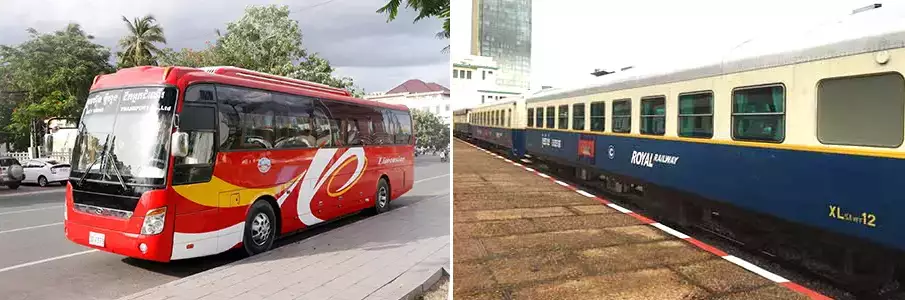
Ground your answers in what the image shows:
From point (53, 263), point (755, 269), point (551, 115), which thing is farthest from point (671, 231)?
point (53, 263)

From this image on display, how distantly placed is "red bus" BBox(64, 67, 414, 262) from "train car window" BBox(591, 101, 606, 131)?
3.93 feet

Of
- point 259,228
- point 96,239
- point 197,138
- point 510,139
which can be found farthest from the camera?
point 259,228

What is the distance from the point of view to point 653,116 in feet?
6.79

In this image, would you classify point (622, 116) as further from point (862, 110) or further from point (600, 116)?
point (862, 110)

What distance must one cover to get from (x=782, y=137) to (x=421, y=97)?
60.4 inches

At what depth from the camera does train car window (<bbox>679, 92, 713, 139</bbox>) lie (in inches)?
72.9

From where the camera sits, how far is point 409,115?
347 centimetres

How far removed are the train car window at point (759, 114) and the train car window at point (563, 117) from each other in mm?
767

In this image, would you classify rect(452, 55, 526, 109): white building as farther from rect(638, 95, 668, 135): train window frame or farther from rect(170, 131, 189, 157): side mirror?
rect(170, 131, 189, 157): side mirror

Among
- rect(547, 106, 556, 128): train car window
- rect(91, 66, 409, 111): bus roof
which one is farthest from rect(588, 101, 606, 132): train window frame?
rect(91, 66, 409, 111): bus roof

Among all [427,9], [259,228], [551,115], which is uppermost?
[427,9]

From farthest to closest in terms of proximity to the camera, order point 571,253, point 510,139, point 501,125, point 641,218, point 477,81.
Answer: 1. point 510,139
2. point 501,125
3. point 641,218
4. point 477,81
5. point 571,253

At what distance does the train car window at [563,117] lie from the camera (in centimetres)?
242

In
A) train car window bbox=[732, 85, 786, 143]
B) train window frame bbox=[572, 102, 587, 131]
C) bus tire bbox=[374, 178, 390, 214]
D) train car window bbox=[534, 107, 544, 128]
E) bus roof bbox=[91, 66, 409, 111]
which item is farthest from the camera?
bus tire bbox=[374, 178, 390, 214]
